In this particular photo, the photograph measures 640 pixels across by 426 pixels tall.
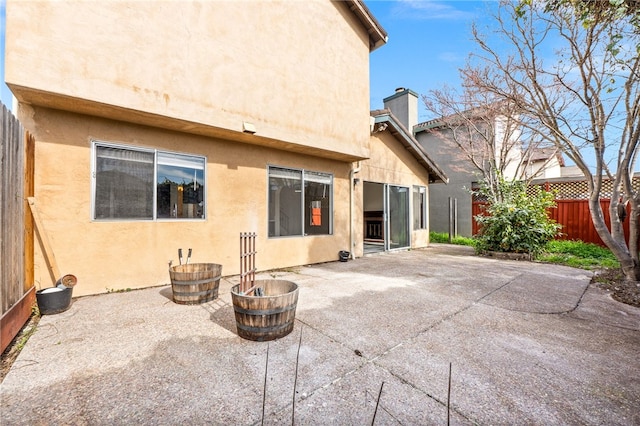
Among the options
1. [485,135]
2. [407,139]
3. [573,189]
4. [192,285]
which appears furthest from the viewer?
[485,135]

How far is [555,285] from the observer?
5.10 meters

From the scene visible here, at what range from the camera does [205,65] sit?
4766 millimetres

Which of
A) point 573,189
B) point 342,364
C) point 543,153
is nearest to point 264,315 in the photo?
point 342,364

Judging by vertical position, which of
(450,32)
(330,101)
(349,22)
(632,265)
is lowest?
(632,265)

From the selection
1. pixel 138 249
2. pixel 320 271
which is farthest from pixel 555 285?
pixel 138 249

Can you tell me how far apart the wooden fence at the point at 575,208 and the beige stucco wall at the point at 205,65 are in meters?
8.18

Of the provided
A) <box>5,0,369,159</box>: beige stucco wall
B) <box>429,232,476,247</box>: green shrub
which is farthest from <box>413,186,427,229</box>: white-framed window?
<box>5,0,369,159</box>: beige stucco wall

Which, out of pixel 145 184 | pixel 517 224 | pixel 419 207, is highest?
pixel 145 184

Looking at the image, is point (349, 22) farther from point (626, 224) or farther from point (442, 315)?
point (626, 224)

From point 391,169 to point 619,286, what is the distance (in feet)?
19.8

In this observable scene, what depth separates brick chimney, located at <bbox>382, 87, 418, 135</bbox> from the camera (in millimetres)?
13000

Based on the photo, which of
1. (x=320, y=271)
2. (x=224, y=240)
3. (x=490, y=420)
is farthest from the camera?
(x=320, y=271)

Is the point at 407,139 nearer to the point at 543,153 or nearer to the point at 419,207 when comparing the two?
the point at 419,207

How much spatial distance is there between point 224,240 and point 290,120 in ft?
9.35
